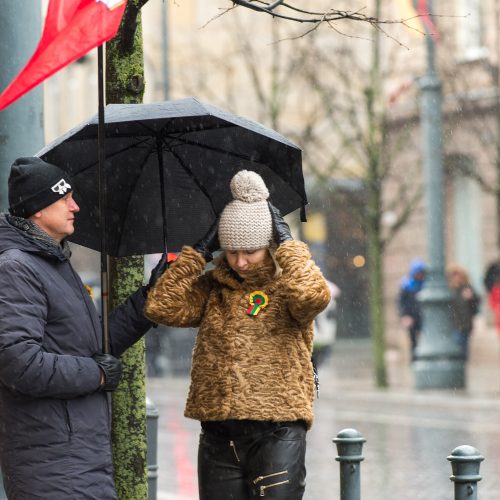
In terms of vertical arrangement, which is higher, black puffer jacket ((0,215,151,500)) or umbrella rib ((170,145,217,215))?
umbrella rib ((170,145,217,215))

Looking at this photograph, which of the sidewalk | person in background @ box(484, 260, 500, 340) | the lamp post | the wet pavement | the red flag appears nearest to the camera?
the red flag

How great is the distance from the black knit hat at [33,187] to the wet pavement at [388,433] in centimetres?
529

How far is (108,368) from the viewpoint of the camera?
14.9 feet

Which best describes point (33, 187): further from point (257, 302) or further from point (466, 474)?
point (466, 474)

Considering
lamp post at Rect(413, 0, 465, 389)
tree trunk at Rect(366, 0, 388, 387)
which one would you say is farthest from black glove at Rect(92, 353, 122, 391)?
tree trunk at Rect(366, 0, 388, 387)

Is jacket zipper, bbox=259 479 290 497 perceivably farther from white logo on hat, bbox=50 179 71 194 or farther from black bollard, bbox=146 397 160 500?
black bollard, bbox=146 397 160 500

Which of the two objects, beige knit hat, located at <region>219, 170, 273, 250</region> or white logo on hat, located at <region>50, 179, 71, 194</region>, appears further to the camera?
beige knit hat, located at <region>219, 170, 273, 250</region>

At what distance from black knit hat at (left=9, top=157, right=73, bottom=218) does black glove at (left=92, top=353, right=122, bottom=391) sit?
1.88 feet

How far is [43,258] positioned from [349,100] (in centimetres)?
1628

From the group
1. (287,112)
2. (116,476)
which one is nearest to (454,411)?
(116,476)

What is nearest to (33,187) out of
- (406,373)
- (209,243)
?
(209,243)

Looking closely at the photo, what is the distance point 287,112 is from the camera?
127ft

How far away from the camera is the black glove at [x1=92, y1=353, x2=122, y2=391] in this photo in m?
4.53

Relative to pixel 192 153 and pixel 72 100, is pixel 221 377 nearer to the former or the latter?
pixel 192 153
